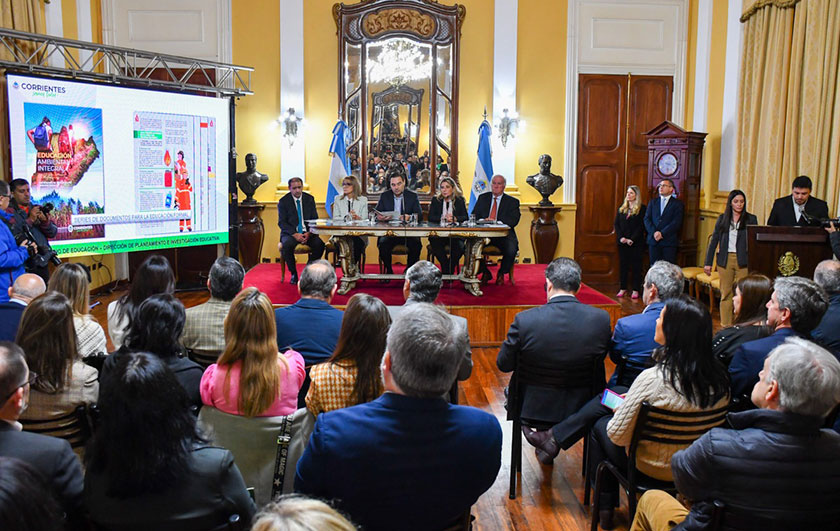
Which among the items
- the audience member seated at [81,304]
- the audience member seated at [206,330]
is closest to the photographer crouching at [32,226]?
the audience member seated at [81,304]

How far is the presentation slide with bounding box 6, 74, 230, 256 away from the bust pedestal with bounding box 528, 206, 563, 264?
382 cm

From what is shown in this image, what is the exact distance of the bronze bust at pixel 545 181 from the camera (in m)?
8.75

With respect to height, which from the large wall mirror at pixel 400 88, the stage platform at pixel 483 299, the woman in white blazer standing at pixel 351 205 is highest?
the large wall mirror at pixel 400 88

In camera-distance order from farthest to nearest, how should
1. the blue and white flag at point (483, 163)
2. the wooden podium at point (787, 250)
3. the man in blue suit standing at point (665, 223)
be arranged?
1. the blue and white flag at point (483, 163)
2. the man in blue suit standing at point (665, 223)
3. the wooden podium at point (787, 250)

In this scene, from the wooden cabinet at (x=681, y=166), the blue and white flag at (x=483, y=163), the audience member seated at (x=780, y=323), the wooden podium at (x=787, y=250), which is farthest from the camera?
the blue and white flag at (x=483, y=163)

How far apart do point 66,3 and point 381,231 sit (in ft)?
16.0

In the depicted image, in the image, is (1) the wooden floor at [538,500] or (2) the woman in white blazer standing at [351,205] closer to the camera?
(1) the wooden floor at [538,500]

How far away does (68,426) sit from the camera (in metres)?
2.54

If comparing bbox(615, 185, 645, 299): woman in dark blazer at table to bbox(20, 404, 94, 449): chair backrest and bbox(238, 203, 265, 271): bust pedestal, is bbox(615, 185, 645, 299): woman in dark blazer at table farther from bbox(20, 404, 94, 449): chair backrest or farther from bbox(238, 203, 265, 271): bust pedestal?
bbox(20, 404, 94, 449): chair backrest

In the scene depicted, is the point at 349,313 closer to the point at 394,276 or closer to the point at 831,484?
the point at 831,484

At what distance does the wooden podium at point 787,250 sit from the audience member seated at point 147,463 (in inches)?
189

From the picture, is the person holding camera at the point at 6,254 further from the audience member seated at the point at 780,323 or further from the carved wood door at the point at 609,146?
the carved wood door at the point at 609,146

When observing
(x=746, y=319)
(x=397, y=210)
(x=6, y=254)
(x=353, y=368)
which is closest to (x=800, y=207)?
(x=746, y=319)

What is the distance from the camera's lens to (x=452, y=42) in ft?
29.5
